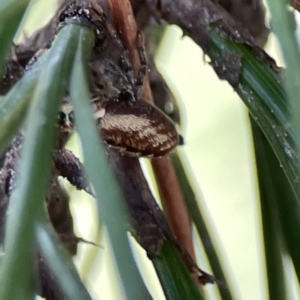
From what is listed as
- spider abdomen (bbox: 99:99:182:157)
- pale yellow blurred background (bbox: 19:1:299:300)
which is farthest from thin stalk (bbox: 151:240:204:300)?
pale yellow blurred background (bbox: 19:1:299:300)

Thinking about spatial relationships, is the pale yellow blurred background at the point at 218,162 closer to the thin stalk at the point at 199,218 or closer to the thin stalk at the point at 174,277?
the thin stalk at the point at 199,218

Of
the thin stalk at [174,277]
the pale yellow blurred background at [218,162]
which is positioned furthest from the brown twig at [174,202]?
the pale yellow blurred background at [218,162]

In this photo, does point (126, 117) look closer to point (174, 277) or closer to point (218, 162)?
point (174, 277)

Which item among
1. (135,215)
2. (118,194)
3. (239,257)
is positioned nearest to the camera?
(118,194)

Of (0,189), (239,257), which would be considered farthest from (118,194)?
(239,257)

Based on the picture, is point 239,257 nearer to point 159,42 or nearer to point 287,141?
point 159,42

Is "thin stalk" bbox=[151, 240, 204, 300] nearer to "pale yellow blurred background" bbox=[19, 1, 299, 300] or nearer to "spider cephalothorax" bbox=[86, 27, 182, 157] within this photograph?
"spider cephalothorax" bbox=[86, 27, 182, 157]

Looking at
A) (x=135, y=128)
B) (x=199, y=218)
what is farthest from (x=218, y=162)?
(x=135, y=128)

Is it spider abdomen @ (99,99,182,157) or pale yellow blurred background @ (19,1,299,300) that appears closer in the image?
spider abdomen @ (99,99,182,157)
